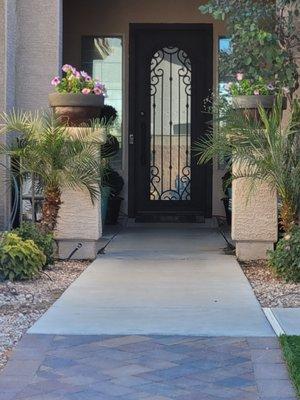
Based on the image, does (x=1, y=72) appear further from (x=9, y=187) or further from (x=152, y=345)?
(x=152, y=345)

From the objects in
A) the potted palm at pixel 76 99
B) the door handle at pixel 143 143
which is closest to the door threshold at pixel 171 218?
the door handle at pixel 143 143

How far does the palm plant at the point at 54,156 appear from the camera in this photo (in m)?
9.16

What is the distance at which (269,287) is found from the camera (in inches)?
319

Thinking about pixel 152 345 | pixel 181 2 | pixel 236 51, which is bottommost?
→ pixel 152 345

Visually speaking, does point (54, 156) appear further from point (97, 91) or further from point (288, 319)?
point (288, 319)

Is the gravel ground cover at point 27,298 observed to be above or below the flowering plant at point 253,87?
below

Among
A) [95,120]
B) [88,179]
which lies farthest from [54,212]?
[95,120]

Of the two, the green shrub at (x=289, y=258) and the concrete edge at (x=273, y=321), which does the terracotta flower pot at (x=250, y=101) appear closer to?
the green shrub at (x=289, y=258)

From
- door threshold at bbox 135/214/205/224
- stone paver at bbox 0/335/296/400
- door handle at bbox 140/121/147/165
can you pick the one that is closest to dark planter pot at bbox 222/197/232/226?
door threshold at bbox 135/214/205/224

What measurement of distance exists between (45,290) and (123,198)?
5.62 m

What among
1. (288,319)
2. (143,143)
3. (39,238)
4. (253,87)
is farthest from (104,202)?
(288,319)

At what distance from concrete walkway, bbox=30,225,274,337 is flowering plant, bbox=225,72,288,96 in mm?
1866

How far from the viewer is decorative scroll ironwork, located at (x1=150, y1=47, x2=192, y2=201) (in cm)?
1351

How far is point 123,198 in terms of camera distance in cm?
1349
